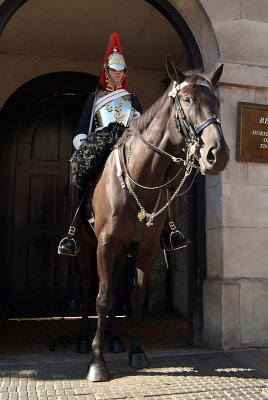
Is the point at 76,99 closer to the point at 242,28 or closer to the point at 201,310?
the point at 242,28

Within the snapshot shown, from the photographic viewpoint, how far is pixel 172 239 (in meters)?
3.79

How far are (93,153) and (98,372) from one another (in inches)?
71.5

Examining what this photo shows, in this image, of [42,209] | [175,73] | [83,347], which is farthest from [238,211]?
[42,209]

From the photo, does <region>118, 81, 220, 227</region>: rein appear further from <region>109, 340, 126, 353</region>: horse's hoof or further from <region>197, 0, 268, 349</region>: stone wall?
<region>109, 340, 126, 353</region>: horse's hoof

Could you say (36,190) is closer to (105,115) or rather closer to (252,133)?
(105,115)

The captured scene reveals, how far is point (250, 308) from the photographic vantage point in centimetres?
400

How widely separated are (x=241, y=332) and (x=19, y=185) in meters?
3.89

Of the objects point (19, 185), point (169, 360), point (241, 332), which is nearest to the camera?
point (169, 360)

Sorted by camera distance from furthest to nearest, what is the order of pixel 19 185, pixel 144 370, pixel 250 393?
pixel 19 185, pixel 144 370, pixel 250 393

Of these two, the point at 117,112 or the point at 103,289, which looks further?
the point at 117,112

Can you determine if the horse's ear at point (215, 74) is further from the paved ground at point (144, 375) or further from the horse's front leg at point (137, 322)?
the paved ground at point (144, 375)

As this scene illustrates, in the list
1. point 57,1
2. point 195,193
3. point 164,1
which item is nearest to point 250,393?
point 195,193

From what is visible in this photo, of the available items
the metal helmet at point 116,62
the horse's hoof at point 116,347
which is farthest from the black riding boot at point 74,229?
the metal helmet at point 116,62

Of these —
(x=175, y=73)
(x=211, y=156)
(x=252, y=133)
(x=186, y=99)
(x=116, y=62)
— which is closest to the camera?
(x=211, y=156)
